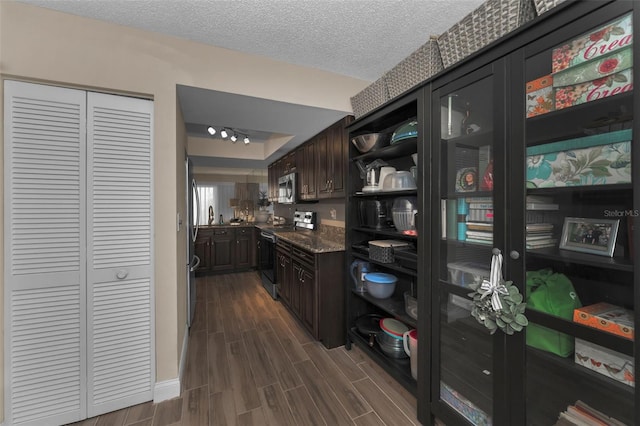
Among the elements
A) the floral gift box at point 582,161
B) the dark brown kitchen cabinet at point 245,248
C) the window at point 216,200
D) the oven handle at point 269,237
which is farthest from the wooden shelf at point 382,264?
the window at point 216,200

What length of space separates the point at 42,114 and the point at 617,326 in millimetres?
3027

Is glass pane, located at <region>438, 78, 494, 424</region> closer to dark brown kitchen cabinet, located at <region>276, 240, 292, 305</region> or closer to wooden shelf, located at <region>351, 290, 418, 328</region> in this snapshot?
wooden shelf, located at <region>351, 290, 418, 328</region>

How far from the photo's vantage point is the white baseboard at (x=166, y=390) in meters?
1.76

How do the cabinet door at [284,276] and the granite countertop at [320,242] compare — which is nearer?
the granite countertop at [320,242]

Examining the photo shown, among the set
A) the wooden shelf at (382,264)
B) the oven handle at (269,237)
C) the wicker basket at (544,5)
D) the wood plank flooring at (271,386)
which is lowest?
the wood plank flooring at (271,386)

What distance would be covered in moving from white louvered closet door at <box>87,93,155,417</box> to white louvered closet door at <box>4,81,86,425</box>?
61 mm

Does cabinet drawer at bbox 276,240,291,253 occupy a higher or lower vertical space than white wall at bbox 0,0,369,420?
lower

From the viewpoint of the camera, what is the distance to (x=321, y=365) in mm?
2189

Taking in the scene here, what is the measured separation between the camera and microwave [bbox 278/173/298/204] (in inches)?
152

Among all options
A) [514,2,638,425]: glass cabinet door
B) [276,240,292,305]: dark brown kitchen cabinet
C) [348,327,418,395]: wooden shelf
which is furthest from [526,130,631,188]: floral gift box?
[276,240,292,305]: dark brown kitchen cabinet

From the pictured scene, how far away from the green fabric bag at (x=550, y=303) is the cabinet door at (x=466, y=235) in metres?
0.15

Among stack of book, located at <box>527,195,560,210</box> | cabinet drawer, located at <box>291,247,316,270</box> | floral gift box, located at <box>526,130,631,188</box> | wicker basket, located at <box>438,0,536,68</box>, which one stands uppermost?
wicker basket, located at <box>438,0,536,68</box>

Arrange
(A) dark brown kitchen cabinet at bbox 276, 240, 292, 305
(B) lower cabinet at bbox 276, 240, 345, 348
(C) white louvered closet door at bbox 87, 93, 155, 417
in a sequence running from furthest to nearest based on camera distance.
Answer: (A) dark brown kitchen cabinet at bbox 276, 240, 292, 305
(B) lower cabinet at bbox 276, 240, 345, 348
(C) white louvered closet door at bbox 87, 93, 155, 417

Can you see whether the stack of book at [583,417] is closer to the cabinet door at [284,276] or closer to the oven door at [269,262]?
the cabinet door at [284,276]
